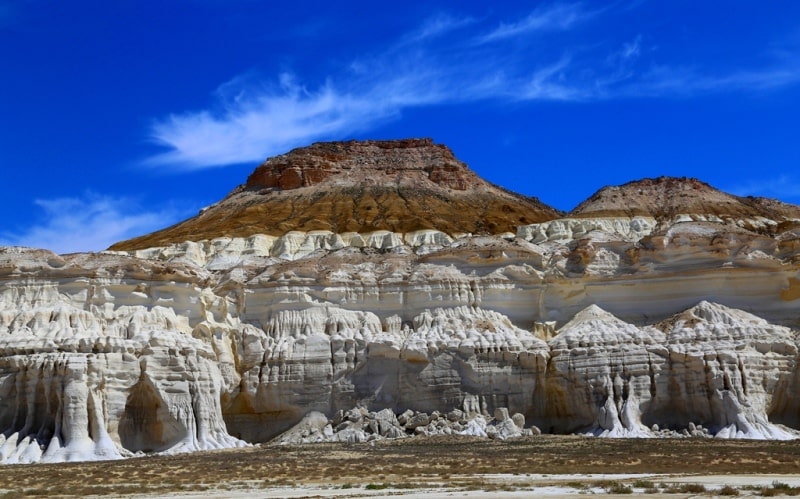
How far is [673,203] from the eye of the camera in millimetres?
101875

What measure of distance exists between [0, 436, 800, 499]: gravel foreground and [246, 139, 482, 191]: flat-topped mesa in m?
83.2

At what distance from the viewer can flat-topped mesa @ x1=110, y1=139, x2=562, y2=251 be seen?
101062 millimetres

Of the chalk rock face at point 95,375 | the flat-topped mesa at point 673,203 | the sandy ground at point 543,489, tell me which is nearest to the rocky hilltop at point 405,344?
the chalk rock face at point 95,375

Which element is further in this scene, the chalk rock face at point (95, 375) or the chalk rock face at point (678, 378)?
the chalk rock face at point (678, 378)

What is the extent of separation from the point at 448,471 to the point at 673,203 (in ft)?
251

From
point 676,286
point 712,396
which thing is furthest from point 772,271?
point 712,396

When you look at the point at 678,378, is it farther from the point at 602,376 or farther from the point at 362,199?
the point at 362,199

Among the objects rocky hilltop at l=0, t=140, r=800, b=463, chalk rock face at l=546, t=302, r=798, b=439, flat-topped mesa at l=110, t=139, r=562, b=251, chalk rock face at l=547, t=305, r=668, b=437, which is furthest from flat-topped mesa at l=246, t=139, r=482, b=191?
chalk rock face at l=546, t=302, r=798, b=439

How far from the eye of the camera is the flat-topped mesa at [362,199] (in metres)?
101

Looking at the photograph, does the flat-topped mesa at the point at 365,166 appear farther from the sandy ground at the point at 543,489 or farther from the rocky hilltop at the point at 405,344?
the sandy ground at the point at 543,489

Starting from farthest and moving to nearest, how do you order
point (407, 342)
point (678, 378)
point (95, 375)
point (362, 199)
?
point (362, 199)
point (407, 342)
point (678, 378)
point (95, 375)

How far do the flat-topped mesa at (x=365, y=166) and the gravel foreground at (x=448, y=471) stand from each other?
8323 cm

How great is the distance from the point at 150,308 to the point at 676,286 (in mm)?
26813

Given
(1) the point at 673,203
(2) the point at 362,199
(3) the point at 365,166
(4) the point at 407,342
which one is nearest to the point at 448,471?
(4) the point at 407,342
